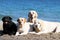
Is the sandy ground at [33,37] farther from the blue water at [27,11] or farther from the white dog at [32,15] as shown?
the blue water at [27,11]

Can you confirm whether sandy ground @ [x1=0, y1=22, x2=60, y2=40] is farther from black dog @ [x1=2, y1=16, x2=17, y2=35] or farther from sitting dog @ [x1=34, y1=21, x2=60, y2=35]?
black dog @ [x1=2, y1=16, x2=17, y2=35]

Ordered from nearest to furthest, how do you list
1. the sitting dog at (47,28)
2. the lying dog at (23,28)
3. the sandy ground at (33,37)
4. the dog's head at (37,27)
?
the sandy ground at (33,37), the lying dog at (23,28), the dog's head at (37,27), the sitting dog at (47,28)

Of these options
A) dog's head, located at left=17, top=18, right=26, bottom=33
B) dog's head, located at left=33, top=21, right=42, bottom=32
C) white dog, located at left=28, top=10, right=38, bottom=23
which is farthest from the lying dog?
white dog, located at left=28, top=10, right=38, bottom=23

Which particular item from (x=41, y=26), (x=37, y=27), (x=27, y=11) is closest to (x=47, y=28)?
(x=41, y=26)

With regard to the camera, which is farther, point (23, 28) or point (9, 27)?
point (9, 27)

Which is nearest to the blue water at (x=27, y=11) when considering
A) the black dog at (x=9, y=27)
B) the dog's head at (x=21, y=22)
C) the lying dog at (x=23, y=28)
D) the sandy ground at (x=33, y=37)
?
the black dog at (x=9, y=27)

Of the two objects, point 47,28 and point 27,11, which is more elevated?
point 27,11

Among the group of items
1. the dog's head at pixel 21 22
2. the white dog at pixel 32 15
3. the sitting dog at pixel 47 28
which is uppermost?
the white dog at pixel 32 15

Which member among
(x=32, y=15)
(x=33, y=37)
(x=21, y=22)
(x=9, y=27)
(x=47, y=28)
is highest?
(x=32, y=15)

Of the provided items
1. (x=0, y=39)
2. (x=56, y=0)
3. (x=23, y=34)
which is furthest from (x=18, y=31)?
(x=56, y=0)

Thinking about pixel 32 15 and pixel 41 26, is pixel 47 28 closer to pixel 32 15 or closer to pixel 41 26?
pixel 41 26

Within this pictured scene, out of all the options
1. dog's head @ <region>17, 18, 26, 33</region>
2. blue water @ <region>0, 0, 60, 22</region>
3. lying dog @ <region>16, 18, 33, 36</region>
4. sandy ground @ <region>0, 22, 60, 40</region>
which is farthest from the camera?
blue water @ <region>0, 0, 60, 22</region>

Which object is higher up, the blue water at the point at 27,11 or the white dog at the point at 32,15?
the white dog at the point at 32,15

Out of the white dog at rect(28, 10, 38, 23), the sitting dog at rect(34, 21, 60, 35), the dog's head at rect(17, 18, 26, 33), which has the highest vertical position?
the white dog at rect(28, 10, 38, 23)
